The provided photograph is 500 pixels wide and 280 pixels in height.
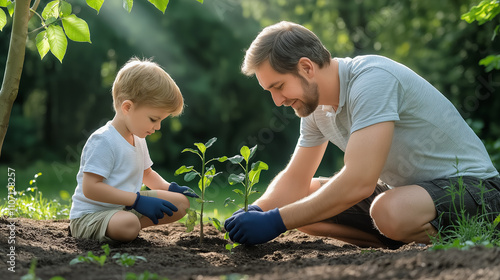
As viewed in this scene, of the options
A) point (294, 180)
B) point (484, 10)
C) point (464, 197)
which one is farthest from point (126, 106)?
point (484, 10)

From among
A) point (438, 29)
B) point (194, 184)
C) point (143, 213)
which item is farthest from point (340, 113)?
point (438, 29)

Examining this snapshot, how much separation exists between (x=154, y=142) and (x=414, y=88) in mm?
7227

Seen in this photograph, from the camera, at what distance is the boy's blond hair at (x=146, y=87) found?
9.41ft

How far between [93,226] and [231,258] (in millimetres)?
828

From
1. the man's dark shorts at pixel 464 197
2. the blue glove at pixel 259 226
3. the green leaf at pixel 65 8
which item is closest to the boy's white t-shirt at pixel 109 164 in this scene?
the green leaf at pixel 65 8

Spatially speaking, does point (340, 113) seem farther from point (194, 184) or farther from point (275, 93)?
point (194, 184)

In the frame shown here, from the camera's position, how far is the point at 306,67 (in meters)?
2.76

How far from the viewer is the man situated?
8.27 feet

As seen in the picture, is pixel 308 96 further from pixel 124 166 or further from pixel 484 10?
pixel 484 10

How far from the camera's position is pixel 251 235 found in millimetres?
2570

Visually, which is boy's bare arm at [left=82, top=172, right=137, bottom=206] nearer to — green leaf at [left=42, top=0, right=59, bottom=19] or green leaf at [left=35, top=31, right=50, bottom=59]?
green leaf at [left=35, top=31, right=50, bottom=59]

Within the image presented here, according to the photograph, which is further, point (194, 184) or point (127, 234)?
point (194, 184)

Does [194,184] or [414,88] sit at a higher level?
[414,88]

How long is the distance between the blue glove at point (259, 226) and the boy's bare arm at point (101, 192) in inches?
25.2
